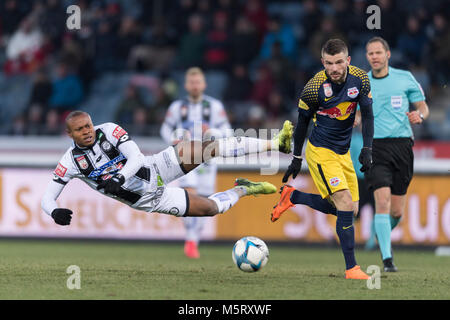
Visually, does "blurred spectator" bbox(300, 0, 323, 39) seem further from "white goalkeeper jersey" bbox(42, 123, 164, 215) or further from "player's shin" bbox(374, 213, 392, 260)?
"white goalkeeper jersey" bbox(42, 123, 164, 215)

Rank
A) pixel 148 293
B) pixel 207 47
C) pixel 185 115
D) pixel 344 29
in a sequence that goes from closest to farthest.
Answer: pixel 148 293
pixel 185 115
pixel 344 29
pixel 207 47

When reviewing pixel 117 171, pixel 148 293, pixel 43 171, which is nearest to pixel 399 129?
pixel 117 171

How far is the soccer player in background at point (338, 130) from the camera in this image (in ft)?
25.8

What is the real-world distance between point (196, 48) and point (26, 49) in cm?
393

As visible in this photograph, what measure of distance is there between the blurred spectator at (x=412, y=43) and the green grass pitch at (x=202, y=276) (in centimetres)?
469

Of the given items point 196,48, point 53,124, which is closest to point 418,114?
point 196,48

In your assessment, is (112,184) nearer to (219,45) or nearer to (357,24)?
(357,24)

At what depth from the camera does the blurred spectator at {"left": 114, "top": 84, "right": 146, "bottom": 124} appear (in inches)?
622

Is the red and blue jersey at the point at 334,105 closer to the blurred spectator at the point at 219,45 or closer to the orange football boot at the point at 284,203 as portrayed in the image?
the orange football boot at the point at 284,203

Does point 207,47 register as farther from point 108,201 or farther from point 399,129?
point 399,129

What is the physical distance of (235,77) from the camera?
53.1ft

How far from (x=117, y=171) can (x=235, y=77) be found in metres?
8.07

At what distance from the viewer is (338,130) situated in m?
8.11

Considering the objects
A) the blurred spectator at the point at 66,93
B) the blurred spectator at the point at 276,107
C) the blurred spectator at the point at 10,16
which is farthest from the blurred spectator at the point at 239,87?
the blurred spectator at the point at 10,16
